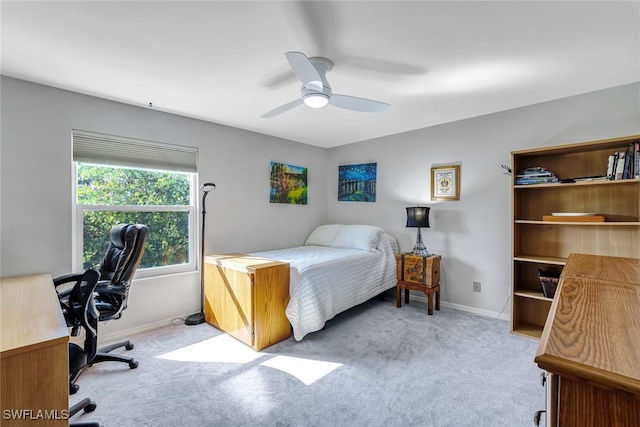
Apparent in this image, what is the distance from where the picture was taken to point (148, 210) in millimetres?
2990

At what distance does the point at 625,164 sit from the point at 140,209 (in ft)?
13.9

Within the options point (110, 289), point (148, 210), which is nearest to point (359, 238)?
point (148, 210)

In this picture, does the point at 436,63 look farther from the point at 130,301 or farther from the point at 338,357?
the point at 130,301

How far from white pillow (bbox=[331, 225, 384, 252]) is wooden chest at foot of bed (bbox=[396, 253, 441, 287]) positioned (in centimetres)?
38

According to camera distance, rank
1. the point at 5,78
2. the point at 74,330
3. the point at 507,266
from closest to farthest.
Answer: the point at 74,330, the point at 5,78, the point at 507,266

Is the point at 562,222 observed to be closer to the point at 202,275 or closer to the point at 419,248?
the point at 419,248

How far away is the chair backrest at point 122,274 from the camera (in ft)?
7.11

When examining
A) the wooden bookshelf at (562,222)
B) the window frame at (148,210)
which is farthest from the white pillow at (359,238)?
the window frame at (148,210)

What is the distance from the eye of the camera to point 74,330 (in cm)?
183

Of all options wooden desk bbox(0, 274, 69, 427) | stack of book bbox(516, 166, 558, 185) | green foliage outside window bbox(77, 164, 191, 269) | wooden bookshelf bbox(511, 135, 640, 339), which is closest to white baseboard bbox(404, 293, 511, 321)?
wooden bookshelf bbox(511, 135, 640, 339)

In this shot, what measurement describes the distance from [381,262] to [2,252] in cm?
349

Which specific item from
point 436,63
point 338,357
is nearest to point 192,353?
point 338,357

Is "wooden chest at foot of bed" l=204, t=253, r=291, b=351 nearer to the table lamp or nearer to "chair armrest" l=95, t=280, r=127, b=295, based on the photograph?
"chair armrest" l=95, t=280, r=127, b=295

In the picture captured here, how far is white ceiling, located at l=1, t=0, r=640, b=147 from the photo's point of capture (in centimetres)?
154
